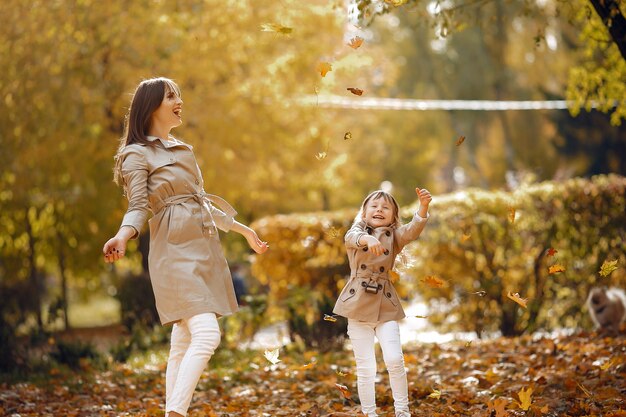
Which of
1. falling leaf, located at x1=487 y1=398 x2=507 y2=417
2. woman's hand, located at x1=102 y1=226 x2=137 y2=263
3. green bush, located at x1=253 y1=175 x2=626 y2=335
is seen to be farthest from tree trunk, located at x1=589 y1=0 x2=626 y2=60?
green bush, located at x1=253 y1=175 x2=626 y2=335

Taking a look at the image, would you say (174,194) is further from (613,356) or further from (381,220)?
(613,356)

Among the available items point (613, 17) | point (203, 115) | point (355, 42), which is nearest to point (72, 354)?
point (355, 42)

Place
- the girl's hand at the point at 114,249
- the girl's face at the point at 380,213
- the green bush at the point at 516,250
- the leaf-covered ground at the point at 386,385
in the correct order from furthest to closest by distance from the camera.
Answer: the green bush at the point at 516,250 < the leaf-covered ground at the point at 386,385 < the girl's face at the point at 380,213 < the girl's hand at the point at 114,249

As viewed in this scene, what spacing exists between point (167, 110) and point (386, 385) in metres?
2.94

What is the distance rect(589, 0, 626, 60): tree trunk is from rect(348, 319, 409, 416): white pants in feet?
9.13

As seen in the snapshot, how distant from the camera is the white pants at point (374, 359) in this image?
4742mm

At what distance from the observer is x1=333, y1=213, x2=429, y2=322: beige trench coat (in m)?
4.84

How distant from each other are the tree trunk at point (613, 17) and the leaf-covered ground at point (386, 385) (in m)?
2.34

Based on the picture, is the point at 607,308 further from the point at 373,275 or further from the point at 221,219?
the point at 221,219

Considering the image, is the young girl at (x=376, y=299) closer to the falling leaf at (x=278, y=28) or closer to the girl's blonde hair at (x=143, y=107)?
the falling leaf at (x=278, y=28)

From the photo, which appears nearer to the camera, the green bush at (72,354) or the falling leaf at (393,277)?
the falling leaf at (393,277)

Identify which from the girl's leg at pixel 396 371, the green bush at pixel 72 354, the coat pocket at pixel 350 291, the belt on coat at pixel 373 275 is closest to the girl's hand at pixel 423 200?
the belt on coat at pixel 373 275

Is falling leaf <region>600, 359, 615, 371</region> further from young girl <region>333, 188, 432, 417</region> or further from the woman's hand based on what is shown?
the woman's hand

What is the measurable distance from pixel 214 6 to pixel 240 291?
566 centimetres
